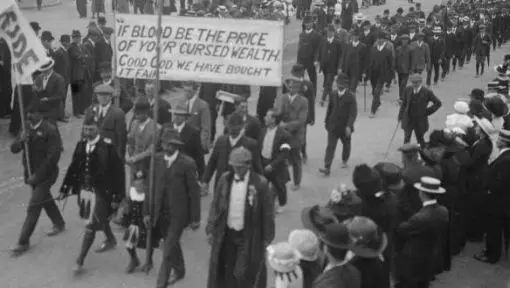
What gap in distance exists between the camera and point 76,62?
48.0ft

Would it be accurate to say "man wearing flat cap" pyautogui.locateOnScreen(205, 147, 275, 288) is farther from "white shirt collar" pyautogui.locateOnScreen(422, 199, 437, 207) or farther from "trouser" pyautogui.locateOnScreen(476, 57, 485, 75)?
"trouser" pyautogui.locateOnScreen(476, 57, 485, 75)

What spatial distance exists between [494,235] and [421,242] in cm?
251

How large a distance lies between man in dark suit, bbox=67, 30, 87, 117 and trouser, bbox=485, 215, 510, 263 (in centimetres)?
914

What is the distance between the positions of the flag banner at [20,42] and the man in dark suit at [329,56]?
8.68m

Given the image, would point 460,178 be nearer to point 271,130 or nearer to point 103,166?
point 271,130

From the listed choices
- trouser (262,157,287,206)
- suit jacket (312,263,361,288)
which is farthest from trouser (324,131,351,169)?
suit jacket (312,263,361,288)

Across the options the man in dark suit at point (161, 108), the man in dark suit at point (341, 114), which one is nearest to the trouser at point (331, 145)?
the man in dark suit at point (341, 114)

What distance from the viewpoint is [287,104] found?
10531 mm

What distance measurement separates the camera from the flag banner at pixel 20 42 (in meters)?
8.95

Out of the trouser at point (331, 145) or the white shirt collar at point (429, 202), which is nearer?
the white shirt collar at point (429, 202)

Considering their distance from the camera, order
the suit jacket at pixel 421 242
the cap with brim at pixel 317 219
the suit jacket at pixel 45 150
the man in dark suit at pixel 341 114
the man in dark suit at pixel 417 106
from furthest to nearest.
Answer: the man in dark suit at pixel 417 106, the man in dark suit at pixel 341 114, the suit jacket at pixel 45 150, the suit jacket at pixel 421 242, the cap with brim at pixel 317 219

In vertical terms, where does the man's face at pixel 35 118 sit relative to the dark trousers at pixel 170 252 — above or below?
above

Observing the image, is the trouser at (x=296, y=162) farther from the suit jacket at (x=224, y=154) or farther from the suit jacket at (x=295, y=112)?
the suit jacket at (x=224, y=154)

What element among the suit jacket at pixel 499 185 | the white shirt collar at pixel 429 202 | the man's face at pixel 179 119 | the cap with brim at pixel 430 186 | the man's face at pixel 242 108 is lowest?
the suit jacket at pixel 499 185
